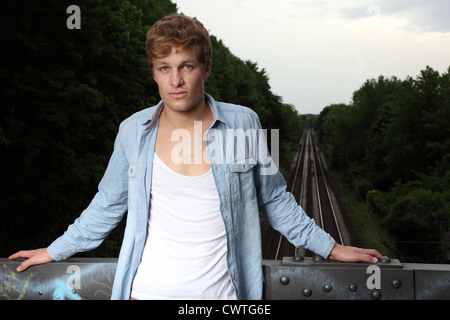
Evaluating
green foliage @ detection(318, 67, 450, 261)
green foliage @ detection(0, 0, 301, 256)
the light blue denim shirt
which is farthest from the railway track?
green foliage @ detection(0, 0, 301, 256)

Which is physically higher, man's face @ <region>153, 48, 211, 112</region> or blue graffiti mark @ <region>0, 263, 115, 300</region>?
man's face @ <region>153, 48, 211, 112</region>

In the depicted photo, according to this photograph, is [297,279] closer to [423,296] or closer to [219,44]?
[423,296]

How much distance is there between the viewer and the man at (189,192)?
1957 millimetres

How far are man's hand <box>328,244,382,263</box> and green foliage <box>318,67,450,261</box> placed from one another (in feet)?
72.3

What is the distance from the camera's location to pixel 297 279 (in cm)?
198

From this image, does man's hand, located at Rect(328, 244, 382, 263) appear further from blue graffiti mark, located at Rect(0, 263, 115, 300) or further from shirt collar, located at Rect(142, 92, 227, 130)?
blue graffiti mark, located at Rect(0, 263, 115, 300)

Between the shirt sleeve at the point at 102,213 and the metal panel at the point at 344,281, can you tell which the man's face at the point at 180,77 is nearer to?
the shirt sleeve at the point at 102,213

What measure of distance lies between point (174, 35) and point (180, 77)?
0.16 meters

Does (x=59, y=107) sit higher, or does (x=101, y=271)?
(x=59, y=107)

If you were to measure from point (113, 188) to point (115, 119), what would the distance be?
1528 cm

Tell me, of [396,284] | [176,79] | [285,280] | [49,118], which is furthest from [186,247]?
[49,118]

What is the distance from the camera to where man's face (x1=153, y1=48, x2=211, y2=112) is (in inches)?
78.1

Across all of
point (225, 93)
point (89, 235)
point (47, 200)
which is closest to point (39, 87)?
point (47, 200)
